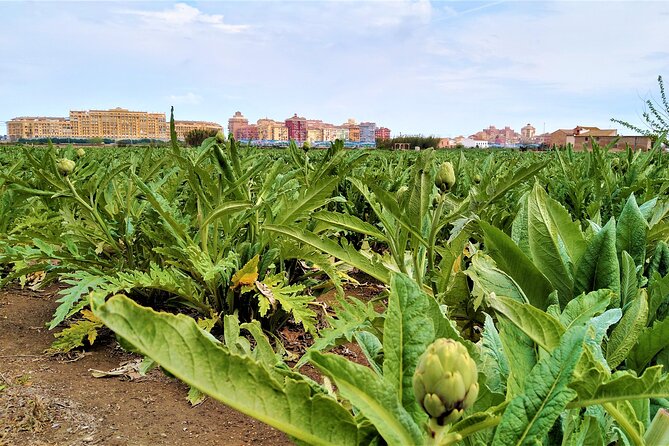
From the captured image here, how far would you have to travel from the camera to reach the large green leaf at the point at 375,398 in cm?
51

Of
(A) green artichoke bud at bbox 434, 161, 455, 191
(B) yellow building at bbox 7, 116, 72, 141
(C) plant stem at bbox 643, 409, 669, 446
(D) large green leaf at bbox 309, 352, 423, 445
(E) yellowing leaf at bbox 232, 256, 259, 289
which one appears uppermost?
(B) yellow building at bbox 7, 116, 72, 141

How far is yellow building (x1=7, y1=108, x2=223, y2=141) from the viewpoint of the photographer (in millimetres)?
90688

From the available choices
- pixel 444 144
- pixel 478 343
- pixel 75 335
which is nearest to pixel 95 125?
pixel 444 144

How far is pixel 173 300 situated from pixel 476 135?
113848 millimetres

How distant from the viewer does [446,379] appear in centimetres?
45

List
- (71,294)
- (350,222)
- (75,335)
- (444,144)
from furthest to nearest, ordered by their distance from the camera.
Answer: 1. (444,144)
2. (75,335)
3. (71,294)
4. (350,222)

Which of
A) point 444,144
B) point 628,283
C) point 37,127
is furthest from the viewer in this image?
point 37,127

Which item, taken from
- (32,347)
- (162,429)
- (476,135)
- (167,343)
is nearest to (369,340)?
(167,343)

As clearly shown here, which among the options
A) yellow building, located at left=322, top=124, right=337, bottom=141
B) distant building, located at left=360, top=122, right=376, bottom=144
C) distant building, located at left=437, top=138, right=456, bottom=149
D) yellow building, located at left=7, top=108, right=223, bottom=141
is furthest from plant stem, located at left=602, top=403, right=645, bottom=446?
distant building, located at left=360, top=122, right=376, bottom=144

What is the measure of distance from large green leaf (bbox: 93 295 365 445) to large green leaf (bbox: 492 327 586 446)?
0.55 ft

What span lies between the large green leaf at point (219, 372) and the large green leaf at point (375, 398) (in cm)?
3

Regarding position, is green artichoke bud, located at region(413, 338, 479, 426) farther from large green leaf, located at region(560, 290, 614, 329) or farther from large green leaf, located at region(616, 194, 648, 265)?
large green leaf, located at region(616, 194, 648, 265)

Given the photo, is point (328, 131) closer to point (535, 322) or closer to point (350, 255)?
point (350, 255)

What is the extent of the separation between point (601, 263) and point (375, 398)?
59 cm
